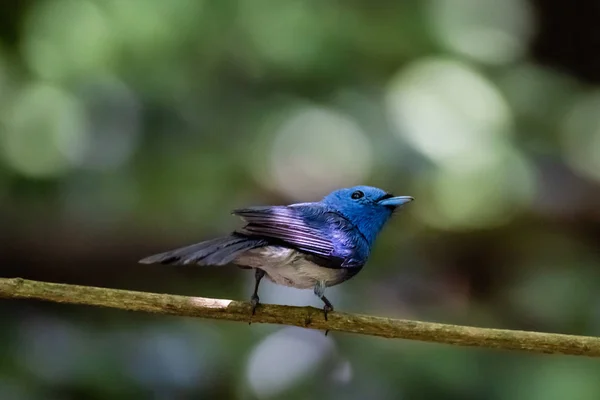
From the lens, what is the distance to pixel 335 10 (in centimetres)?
496

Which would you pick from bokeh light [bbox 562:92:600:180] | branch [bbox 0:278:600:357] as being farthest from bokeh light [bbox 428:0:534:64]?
branch [bbox 0:278:600:357]

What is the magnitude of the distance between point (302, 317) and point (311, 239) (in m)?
0.40

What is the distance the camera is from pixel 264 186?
191 inches

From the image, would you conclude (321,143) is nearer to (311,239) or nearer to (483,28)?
(483,28)

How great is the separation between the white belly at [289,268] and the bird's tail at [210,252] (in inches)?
4.1

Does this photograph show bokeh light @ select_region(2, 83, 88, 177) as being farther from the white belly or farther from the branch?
the branch

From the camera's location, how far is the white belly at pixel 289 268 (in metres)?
2.73

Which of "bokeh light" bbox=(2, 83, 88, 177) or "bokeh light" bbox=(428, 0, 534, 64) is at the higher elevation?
"bokeh light" bbox=(428, 0, 534, 64)

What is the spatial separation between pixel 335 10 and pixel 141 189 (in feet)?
5.50

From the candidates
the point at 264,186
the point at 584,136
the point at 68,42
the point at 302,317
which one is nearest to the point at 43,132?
the point at 68,42

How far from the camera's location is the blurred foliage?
12.9 feet


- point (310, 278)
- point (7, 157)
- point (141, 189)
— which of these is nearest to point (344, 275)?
point (310, 278)

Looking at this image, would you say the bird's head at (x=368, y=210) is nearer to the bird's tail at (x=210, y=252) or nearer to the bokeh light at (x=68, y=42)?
the bird's tail at (x=210, y=252)

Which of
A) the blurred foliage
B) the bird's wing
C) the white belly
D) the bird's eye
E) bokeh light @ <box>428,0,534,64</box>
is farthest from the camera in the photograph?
bokeh light @ <box>428,0,534,64</box>
